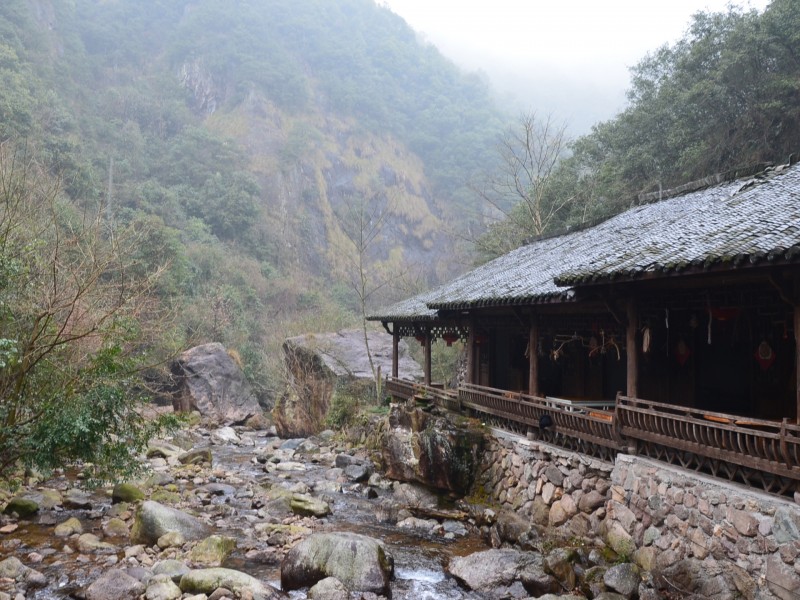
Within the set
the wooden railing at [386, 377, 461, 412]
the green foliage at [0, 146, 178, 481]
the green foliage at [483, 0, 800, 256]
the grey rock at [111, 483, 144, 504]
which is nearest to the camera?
the green foliage at [0, 146, 178, 481]

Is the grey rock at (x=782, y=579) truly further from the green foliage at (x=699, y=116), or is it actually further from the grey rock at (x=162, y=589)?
the green foliage at (x=699, y=116)

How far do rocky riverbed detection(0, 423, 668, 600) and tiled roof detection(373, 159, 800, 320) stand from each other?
163 inches

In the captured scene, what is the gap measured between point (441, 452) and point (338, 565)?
463 centimetres

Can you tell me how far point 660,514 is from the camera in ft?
26.0

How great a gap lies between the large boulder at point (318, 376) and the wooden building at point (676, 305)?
740 centimetres

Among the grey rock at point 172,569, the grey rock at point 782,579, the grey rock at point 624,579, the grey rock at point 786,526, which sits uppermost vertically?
the grey rock at point 786,526

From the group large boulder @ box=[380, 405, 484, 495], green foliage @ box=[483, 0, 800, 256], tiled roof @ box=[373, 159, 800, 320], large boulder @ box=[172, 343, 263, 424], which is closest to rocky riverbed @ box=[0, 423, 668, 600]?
large boulder @ box=[380, 405, 484, 495]

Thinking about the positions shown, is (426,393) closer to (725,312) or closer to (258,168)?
(725,312)

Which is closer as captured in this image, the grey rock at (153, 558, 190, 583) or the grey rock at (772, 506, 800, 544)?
the grey rock at (772, 506, 800, 544)

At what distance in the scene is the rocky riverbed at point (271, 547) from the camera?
26.6ft

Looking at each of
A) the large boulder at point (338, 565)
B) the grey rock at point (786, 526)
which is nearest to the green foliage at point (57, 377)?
the large boulder at point (338, 565)

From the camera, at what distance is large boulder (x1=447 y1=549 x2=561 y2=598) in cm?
820

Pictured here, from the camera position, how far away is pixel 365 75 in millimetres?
67562

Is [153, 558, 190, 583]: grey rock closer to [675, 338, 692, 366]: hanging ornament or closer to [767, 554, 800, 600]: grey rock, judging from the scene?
[767, 554, 800, 600]: grey rock
